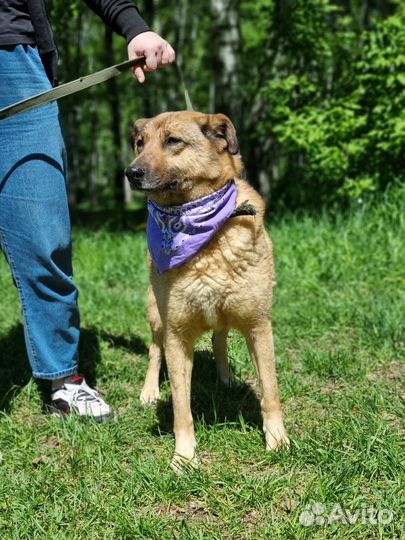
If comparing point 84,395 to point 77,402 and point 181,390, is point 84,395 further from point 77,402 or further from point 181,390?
point 181,390

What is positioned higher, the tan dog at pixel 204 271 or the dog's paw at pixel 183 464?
the tan dog at pixel 204 271

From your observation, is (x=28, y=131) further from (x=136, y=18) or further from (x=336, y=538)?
(x=336, y=538)

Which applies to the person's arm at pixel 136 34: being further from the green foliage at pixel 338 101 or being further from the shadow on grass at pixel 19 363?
the green foliage at pixel 338 101

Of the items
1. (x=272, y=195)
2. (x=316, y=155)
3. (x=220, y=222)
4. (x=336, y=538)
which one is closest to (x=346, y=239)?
(x=316, y=155)

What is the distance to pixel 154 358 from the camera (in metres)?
3.75

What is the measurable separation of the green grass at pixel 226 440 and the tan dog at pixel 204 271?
0.20 metres

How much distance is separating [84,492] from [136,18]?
88.6 inches

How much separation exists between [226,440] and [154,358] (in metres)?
0.88

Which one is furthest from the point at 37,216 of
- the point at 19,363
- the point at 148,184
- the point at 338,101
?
the point at 338,101

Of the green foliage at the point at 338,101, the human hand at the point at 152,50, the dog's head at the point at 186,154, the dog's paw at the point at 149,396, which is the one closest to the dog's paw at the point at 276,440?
the dog's paw at the point at 149,396

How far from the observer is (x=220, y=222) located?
2.83 meters

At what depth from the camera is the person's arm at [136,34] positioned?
115 inches

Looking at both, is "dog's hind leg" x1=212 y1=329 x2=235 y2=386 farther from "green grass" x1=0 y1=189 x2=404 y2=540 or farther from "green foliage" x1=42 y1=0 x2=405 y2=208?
"green foliage" x1=42 y1=0 x2=405 y2=208

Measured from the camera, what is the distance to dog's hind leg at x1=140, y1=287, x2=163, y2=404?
3.61 metres
